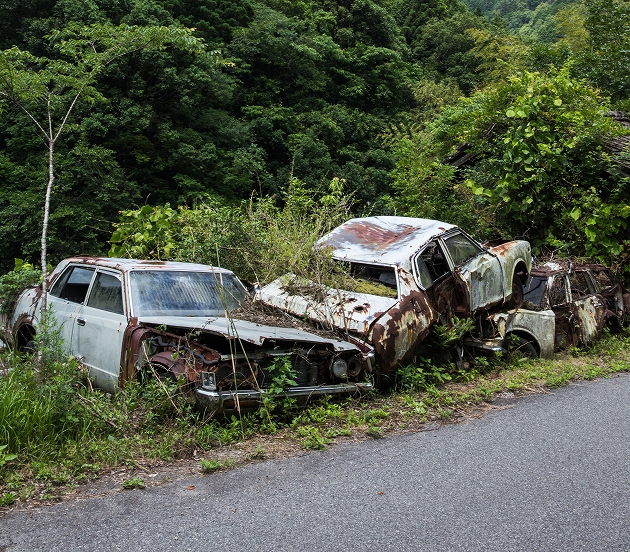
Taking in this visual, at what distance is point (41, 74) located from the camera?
8711 millimetres

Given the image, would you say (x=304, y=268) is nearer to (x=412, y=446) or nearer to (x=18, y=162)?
(x=412, y=446)

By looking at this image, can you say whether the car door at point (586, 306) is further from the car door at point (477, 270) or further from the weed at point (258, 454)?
the weed at point (258, 454)

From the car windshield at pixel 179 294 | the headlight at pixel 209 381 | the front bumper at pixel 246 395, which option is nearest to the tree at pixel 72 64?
Answer: the car windshield at pixel 179 294

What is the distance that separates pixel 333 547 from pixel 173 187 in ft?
94.1

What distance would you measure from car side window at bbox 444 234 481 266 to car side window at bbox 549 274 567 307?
1.89 m

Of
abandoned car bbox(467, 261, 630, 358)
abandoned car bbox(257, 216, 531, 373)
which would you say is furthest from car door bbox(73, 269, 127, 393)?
abandoned car bbox(467, 261, 630, 358)

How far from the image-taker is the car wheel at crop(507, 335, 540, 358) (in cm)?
909

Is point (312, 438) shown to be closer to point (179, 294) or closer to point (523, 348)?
point (179, 294)

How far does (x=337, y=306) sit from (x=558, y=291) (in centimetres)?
483

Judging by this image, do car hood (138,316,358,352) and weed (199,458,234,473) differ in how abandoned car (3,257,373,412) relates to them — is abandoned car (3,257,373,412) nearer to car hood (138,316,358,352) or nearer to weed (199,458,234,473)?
car hood (138,316,358,352)

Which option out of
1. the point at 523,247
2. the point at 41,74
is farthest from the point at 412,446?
the point at 41,74

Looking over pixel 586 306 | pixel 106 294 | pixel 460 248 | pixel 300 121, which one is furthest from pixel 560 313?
pixel 300 121

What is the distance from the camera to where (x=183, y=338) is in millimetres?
5797

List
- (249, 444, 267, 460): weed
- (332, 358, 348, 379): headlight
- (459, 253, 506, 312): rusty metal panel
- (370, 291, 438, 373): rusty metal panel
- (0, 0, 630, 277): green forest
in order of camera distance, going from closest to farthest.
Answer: (249, 444, 267, 460): weed < (332, 358, 348, 379): headlight < (370, 291, 438, 373): rusty metal panel < (459, 253, 506, 312): rusty metal panel < (0, 0, 630, 277): green forest
